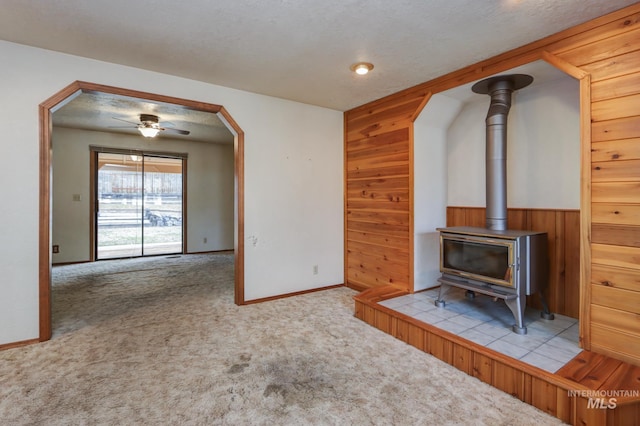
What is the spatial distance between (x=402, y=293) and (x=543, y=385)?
1676 millimetres

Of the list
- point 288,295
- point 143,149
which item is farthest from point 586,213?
point 143,149

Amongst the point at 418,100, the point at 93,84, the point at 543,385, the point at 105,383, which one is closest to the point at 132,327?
the point at 105,383

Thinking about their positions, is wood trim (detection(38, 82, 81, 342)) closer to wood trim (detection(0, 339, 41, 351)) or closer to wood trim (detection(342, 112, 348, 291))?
wood trim (detection(0, 339, 41, 351))

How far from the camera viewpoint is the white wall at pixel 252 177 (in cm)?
252

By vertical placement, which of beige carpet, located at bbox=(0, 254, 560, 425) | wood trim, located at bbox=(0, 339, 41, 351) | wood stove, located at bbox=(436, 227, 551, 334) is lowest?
beige carpet, located at bbox=(0, 254, 560, 425)

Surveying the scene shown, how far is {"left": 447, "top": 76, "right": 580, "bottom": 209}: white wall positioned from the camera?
274 centimetres

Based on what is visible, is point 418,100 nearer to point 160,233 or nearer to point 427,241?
point 427,241

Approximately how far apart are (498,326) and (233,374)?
83.4 inches

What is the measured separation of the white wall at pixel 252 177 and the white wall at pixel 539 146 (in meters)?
1.76

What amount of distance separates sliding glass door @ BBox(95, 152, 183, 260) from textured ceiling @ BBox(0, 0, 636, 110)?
169 inches

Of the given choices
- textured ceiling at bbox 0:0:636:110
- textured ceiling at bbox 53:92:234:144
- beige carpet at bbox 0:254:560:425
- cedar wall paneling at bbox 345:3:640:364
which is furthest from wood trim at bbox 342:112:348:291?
cedar wall paneling at bbox 345:3:640:364

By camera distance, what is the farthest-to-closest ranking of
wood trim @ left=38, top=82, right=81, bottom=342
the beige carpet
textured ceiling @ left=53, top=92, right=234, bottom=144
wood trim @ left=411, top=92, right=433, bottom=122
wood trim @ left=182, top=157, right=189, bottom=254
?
wood trim @ left=182, top=157, right=189, bottom=254
textured ceiling @ left=53, top=92, right=234, bottom=144
wood trim @ left=411, top=92, right=433, bottom=122
wood trim @ left=38, top=82, right=81, bottom=342
the beige carpet

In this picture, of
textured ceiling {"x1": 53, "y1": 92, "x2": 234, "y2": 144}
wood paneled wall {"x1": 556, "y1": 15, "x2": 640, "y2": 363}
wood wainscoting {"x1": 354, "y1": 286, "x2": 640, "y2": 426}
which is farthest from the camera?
textured ceiling {"x1": 53, "y1": 92, "x2": 234, "y2": 144}

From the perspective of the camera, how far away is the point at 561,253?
9.27 feet
